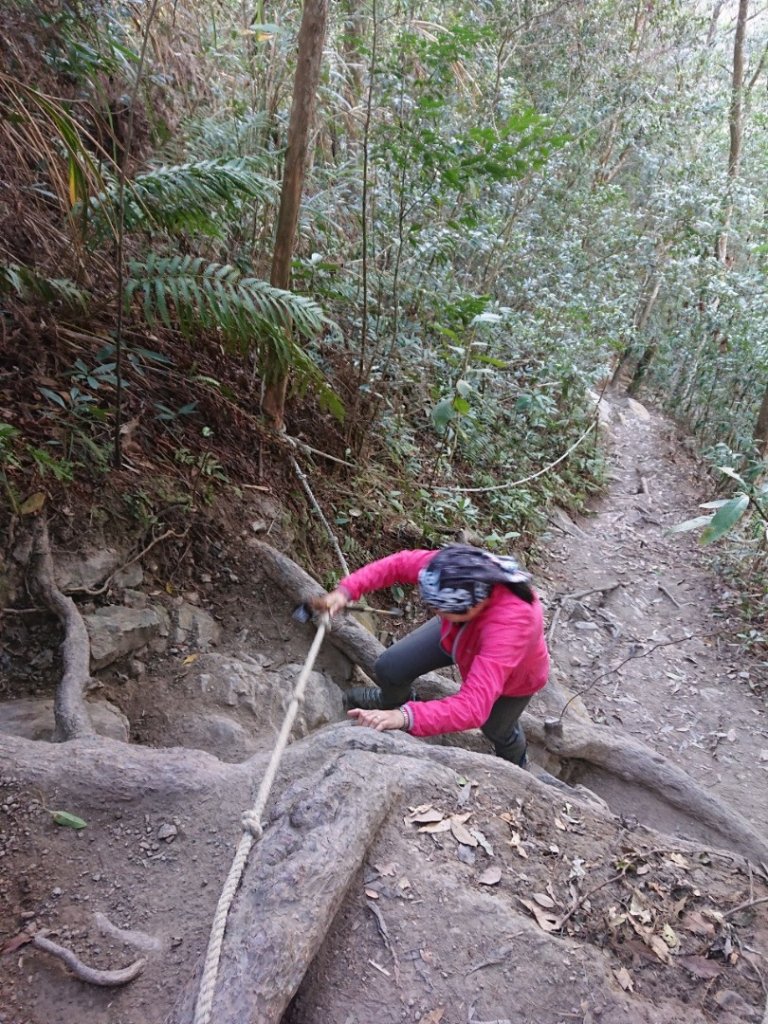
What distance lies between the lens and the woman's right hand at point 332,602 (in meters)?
3.14

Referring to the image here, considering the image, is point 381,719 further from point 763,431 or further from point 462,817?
point 763,431

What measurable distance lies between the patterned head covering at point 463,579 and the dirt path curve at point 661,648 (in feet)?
7.80

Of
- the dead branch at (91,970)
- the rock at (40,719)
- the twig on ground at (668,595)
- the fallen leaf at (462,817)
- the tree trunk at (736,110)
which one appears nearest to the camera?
the dead branch at (91,970)

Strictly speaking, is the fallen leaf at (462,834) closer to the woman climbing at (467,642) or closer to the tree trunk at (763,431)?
the woman climbing at (467,642)

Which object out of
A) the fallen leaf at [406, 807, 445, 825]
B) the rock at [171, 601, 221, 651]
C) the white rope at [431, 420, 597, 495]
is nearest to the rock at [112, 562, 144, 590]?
the rock at [171, 601, 221, 651]

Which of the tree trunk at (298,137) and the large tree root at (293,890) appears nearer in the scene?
the large tree root at (293,890)

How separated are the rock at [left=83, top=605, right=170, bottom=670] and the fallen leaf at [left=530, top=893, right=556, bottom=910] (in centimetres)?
236

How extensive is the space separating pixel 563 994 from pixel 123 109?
21.2 ft

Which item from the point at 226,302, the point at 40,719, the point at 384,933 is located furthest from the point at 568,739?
the point at 226,302

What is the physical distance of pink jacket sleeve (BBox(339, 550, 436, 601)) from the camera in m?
3.31

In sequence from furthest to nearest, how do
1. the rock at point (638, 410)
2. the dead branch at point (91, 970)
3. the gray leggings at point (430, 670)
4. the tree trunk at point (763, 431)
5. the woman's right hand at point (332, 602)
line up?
the rock at point (638, 410)
the tree trunk at point (763, 431)
the gray leggings at point (430, 670)
the woman's right hand at point (332, 602)
the dead branch at point (91, 970)

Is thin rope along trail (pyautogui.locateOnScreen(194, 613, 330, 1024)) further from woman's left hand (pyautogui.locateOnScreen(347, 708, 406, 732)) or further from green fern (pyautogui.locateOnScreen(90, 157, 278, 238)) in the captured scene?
green fern (pyautogui.locateOnScreen(90, 157, 278, 238))

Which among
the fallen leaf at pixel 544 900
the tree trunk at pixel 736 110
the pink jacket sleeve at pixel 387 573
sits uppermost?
the tree trunk at pixel 736 110

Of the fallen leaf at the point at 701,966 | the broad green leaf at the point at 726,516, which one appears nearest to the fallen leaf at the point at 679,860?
the fallen leaf at the point at 701,966
